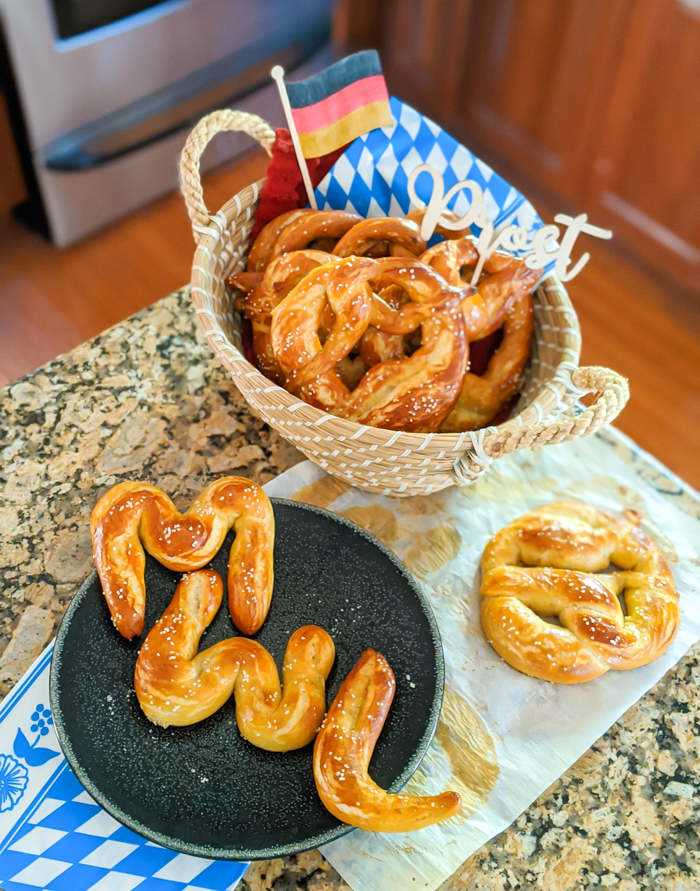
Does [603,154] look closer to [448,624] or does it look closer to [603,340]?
[603,340]

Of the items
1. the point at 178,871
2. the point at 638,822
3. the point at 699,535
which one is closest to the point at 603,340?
the point at 699,535

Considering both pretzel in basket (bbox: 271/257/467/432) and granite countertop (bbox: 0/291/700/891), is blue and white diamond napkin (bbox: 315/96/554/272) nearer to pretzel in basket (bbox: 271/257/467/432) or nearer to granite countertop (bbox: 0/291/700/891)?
pretzel in basket (bbox: 271/257/467/432)

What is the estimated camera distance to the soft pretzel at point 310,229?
0.93 meters

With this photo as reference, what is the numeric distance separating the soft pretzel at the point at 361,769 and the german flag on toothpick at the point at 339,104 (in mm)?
672

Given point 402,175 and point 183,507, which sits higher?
point 402,175

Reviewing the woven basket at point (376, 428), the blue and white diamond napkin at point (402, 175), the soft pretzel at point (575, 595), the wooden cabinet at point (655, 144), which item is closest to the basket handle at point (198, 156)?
the woven basket at point (376, 428)

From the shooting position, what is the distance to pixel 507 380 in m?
0.95

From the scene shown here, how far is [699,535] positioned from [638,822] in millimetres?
379

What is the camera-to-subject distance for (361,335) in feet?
2.79

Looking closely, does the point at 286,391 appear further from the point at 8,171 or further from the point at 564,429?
the point at 8,171

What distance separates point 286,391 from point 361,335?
12 centimetres

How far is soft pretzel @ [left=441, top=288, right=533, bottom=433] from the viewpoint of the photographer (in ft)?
3.08

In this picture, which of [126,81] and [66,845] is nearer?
[66,845]

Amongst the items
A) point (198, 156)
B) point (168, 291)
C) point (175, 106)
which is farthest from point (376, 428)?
point (175, 106)
